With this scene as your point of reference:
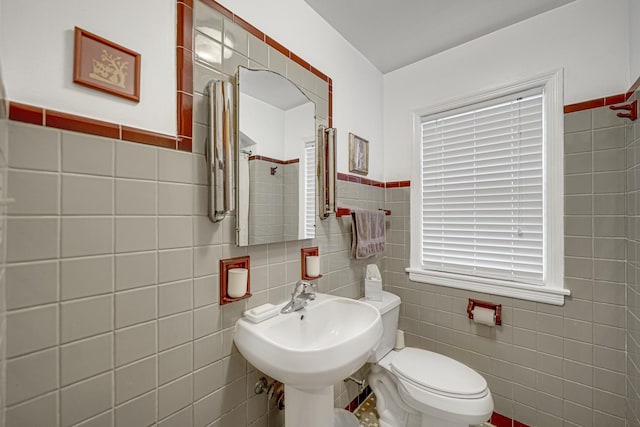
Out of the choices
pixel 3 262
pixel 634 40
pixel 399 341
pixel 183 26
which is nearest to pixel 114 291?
pixel 3 262

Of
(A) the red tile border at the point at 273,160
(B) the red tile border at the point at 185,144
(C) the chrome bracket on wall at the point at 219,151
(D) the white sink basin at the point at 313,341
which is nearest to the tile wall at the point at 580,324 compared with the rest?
(D) the white sink basin at the point at 313,341

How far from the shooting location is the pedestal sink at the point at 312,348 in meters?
0.81

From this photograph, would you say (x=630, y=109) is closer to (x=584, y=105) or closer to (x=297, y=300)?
(x=584, y=105)

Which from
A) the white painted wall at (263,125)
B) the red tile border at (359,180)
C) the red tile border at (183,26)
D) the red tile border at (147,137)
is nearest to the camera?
the red tile border at (147,137)

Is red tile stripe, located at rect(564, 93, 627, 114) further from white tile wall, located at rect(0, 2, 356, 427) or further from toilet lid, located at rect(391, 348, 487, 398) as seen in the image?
white tile wall, located at rect(0, 2, 356, 427)

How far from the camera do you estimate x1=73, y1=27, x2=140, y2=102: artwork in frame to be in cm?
71

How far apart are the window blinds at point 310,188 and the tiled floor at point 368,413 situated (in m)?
1.24

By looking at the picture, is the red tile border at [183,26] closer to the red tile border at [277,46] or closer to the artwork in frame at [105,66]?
the artwork in frame at [105,66]

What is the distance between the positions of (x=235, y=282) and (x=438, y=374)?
3.85 ft

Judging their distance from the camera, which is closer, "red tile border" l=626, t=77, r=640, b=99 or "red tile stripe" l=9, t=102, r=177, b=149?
"red tile stripe" l=9, t=102, r=177, b=149

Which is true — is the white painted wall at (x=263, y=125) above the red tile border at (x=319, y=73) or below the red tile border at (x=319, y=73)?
below

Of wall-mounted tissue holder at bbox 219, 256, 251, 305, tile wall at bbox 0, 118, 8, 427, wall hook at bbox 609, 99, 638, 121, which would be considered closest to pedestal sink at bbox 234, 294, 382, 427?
wall-mounted tissue holder at bbox 219, 256, 251, 305

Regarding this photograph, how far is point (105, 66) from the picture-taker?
75 centimetres

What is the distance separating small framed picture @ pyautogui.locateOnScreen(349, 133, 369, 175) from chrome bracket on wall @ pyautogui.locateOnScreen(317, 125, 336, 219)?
274 mm
